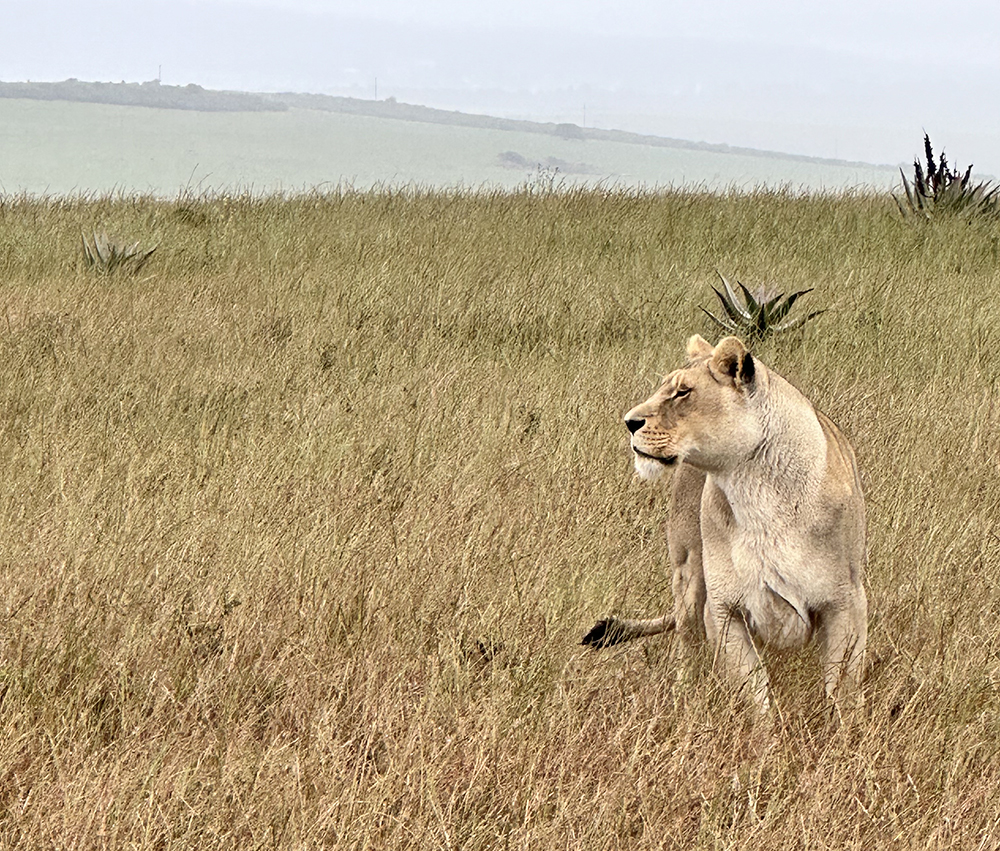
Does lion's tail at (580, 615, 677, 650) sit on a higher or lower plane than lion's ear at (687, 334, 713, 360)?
lower

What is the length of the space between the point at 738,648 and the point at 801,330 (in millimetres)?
4570

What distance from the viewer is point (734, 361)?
106 inches

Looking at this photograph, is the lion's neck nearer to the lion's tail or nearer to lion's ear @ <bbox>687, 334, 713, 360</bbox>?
lion's ear @ <bbox>687, 334, 713, 360</bbox>

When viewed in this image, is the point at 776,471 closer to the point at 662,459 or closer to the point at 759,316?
the point at 662,459

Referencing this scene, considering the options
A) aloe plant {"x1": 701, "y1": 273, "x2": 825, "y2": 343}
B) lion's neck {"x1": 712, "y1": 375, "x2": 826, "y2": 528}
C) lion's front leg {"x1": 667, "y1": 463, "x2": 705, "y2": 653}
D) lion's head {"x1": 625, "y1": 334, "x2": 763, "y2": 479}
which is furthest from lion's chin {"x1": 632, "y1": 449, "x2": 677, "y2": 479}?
aloe plant {"x1": 701, "y1": 273, "x2": 825, "y2": 343}

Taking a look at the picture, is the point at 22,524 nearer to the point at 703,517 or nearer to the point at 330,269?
the point at 703,517

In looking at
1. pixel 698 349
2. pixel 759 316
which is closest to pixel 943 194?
pixel 759 316


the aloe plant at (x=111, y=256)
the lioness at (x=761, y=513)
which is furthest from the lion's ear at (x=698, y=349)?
the aloe plant at (x=111, y=256)

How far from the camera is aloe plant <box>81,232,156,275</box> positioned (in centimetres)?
864

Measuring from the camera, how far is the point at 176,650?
3.04 metres

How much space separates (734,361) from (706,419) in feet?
0.47

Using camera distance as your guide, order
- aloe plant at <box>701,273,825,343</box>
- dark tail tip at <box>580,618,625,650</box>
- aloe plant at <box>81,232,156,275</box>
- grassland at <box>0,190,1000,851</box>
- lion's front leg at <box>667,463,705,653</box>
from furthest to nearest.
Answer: aloe plant at <box>81,232,156,275</box>
aloe plant at <box>701,273,825,343</box>
lion's front leg at <box>667,463,705,653</box>
dark tail tip at <box>580,618,625,650</box>
grassland at <box>0,190,1000,851</box>

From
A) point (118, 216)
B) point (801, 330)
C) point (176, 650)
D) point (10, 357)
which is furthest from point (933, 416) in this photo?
point (118, 216)

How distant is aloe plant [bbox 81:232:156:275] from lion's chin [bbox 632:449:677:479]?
6.66 meters
